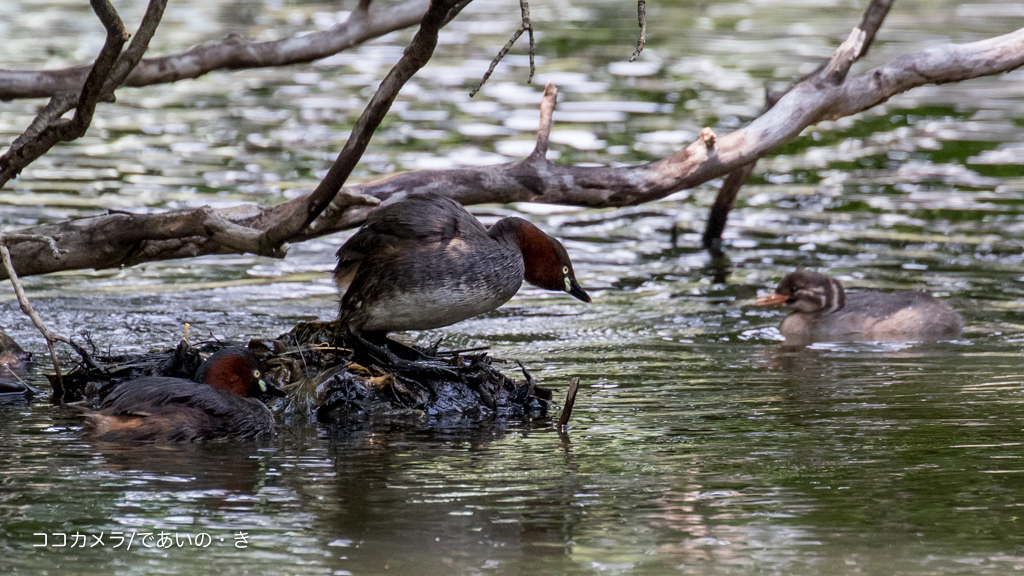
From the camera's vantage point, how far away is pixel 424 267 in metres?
7.12

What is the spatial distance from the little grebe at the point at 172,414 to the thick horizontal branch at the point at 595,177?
1.45m

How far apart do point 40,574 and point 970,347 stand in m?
6.94

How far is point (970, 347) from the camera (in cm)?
951

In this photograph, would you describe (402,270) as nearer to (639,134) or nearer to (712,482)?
(712,482)

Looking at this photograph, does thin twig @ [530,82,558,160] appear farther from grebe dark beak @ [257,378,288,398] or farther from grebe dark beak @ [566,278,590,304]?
grebe dark beak @ [257,378,288,398]

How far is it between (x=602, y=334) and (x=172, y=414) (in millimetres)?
4231

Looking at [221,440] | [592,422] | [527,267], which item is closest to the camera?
[221,440]

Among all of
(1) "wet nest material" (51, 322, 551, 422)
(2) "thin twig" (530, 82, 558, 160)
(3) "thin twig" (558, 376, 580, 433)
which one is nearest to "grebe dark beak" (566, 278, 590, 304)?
(1) "wet nest material" (51, 322, 551, 422)

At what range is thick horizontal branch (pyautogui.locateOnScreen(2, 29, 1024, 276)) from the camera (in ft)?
26.6

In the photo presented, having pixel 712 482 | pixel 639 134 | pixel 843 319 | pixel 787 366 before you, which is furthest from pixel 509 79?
pixel 712 482

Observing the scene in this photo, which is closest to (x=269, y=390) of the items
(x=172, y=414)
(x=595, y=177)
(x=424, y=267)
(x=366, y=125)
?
(x=172, y=414)

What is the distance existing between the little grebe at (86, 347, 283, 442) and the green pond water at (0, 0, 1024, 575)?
0.13 meters

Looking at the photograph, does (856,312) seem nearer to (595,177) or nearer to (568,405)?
(595,177)

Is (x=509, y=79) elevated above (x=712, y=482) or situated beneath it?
elevated above
